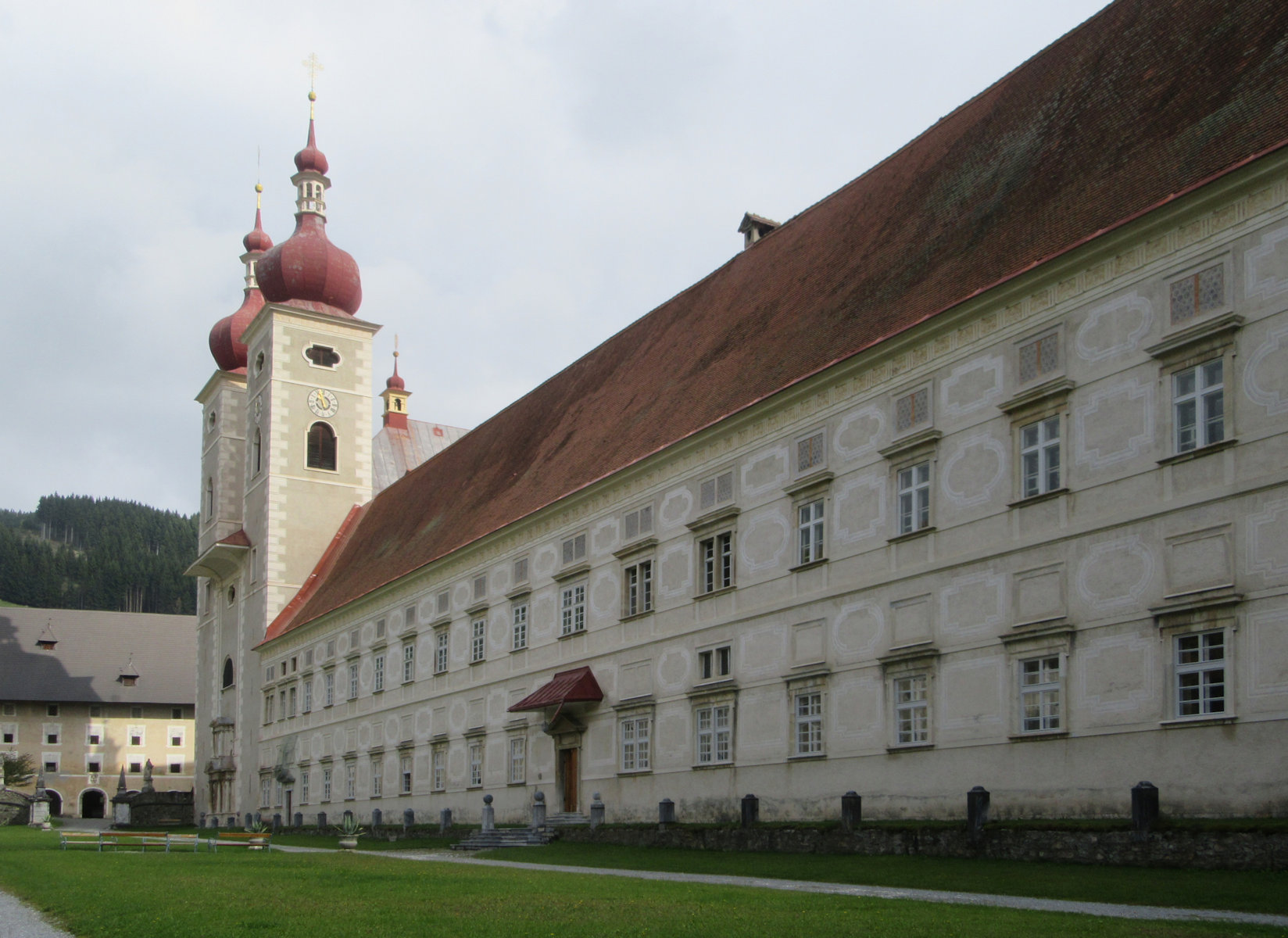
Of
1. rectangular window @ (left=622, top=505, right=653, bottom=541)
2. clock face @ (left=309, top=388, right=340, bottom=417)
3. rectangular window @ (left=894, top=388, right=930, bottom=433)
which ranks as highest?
clock face @ (left=309, top=388, right=340, bottom=417)

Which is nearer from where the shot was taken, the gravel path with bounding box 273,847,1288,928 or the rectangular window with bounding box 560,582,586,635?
the gravel path with bounding box 273,847,1288,928

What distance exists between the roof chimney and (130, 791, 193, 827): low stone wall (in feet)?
135

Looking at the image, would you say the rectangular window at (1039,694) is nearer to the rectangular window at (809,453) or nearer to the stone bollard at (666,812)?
the rectangular window at (809,453)

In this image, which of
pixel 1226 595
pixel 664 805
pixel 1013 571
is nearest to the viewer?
pixel 1226 595

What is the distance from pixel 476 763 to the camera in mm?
38656

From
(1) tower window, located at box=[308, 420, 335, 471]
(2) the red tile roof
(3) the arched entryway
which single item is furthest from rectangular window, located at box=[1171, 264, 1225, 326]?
(3) the arched entryway

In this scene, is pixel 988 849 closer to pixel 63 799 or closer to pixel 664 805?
pixel 664 805

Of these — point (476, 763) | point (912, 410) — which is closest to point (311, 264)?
point (476, 763)

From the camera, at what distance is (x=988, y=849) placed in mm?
19797

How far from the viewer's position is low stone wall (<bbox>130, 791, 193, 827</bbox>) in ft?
209

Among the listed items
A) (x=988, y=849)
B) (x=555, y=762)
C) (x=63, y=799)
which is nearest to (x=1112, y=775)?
(x=988, y=849)

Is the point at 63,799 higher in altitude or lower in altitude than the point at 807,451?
lower

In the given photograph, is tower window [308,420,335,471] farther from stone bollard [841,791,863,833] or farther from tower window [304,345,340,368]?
stone bollard [841,791,863,833]

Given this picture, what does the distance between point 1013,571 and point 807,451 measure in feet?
19.7
